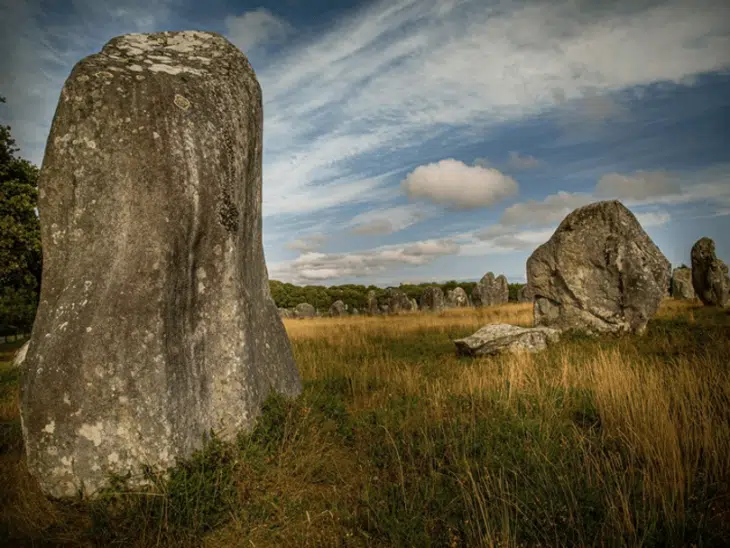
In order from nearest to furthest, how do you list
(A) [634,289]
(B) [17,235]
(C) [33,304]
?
(A) [634,289] < (B) [17,235] < (C) [33,304]

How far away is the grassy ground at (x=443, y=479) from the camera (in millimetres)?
2910

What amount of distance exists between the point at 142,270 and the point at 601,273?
471 inches

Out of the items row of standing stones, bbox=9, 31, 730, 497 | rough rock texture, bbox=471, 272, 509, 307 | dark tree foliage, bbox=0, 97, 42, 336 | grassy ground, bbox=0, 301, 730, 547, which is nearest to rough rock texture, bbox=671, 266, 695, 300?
rough rock texture, bbox=471, 272, 509, 307

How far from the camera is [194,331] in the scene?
3.97 meters

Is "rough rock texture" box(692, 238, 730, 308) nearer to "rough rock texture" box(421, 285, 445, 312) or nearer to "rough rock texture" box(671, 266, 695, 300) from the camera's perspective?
"rough rock texture" box(671, 266, 695, 300)

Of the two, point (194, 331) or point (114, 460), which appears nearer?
point (114, 460)

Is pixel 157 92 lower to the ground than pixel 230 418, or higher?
higher

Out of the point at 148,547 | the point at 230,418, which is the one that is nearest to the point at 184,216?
the point at 230,418

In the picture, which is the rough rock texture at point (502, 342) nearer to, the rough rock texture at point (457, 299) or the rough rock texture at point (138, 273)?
the rough rock texture at point (138, 273)

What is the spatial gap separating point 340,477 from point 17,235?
1639cm

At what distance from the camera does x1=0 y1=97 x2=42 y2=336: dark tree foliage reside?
14930mm

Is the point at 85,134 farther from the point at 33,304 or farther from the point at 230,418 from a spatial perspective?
the point at 33,304

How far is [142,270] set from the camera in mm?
3697

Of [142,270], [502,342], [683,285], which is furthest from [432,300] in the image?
[142,270]
